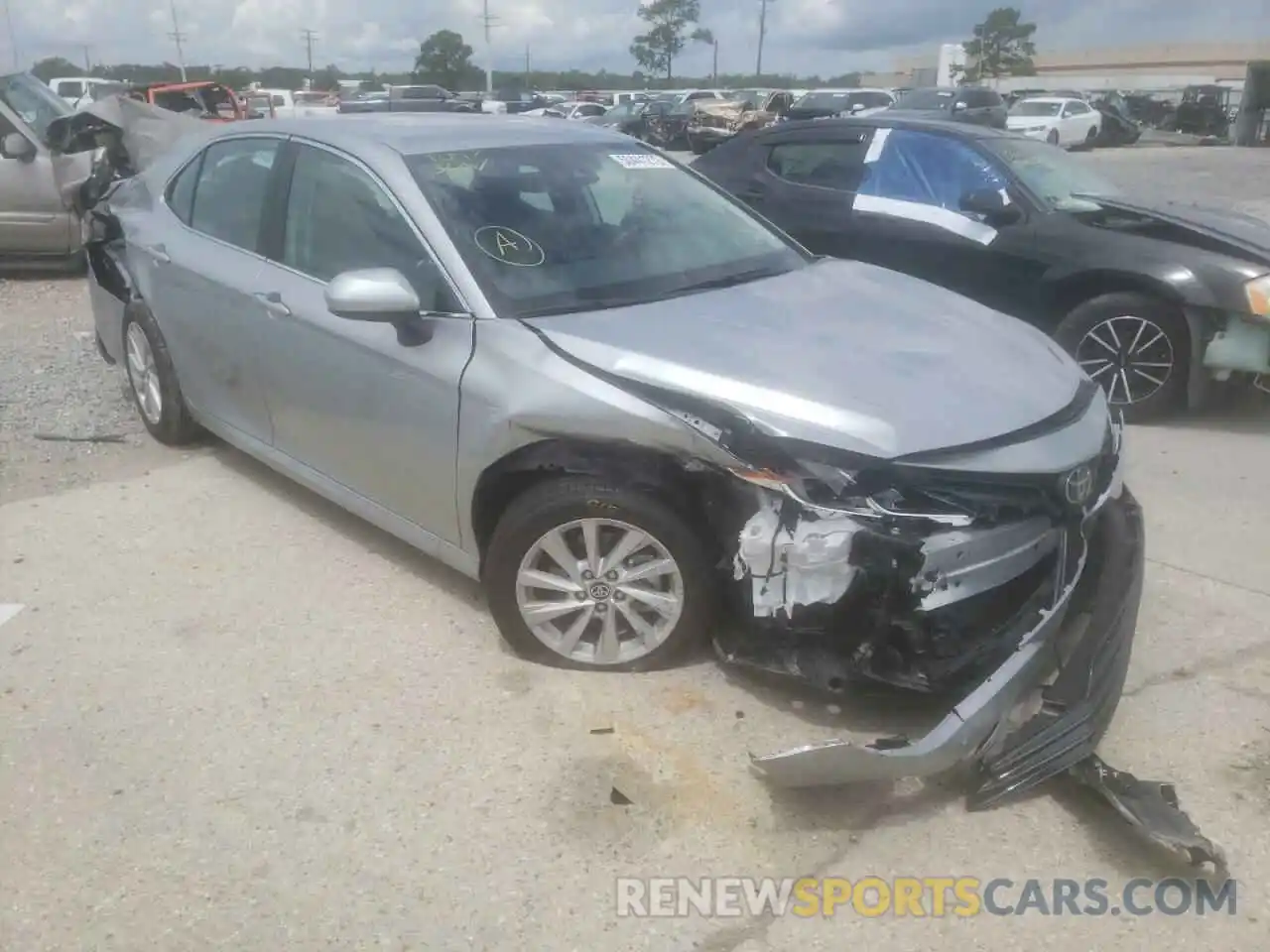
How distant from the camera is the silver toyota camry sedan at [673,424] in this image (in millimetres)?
2834

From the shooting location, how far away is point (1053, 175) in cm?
651

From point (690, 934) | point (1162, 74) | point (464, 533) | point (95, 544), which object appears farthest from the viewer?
point (1162, 74)

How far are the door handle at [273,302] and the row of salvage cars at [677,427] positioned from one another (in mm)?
27

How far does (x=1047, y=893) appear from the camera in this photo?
2586mm

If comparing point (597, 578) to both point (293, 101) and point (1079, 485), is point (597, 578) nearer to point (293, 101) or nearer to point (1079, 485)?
point (1079, 485)

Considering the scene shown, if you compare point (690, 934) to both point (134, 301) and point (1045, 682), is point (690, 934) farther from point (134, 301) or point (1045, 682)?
point (134, 301)

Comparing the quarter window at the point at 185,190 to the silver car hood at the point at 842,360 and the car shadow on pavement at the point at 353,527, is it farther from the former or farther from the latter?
the silver car hood at the point at 842,360

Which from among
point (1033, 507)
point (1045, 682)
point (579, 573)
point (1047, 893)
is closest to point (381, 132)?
point (579, 573)

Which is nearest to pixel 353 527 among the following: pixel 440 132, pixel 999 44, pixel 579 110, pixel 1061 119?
pixel 440 132

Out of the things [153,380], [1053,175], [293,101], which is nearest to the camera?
[153,380]

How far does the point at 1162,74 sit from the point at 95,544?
86.0m

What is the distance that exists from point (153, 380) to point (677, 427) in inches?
131

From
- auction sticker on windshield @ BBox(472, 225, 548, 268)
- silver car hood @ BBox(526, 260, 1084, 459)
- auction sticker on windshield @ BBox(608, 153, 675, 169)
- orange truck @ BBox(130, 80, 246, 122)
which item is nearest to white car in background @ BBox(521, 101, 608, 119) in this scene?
orange truck @ BBox(130, 80, 246, 122)

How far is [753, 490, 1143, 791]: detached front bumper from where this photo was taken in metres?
2.62
